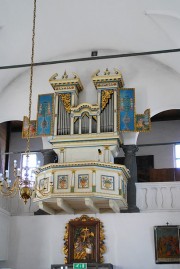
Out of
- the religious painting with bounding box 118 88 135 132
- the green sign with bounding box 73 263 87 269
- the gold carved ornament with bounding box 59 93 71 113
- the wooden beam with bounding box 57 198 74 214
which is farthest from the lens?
the gold carved ornament with bounding box 59 93 71 113

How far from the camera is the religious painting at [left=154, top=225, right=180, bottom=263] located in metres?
15.7

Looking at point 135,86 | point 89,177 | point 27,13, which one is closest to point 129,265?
point 89,177

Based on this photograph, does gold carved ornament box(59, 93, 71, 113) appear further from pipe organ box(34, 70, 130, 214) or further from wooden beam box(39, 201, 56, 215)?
wooden beam box(39, 201, 56, 215)

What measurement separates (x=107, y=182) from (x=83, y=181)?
0.77 meters

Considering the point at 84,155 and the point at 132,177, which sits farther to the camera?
the point at 132,177

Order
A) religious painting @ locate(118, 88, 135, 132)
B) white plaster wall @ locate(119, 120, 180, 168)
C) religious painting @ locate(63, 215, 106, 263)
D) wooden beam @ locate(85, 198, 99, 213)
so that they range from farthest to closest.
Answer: white plaster wall @ locate(119, 120, 180, 168)
religious painting @ locate(118, 88, 135, 132)
religious painting @ locate(63, 215, 106, 263)
wooden beam @ locate(85, 198, 99, 213)

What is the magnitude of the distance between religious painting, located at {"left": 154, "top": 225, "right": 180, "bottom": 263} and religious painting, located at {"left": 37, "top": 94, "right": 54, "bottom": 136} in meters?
5.09

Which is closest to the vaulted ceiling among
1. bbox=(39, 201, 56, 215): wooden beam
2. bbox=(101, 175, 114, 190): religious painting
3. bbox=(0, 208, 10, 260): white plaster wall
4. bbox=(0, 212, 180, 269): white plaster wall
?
bbox=(101, 175, 114, 190): religious painting

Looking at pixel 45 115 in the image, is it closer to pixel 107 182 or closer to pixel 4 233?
pixel 107 182

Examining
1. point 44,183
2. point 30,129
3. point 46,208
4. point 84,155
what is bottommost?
point 46,208

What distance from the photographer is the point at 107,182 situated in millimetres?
15516

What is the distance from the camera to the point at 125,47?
1766 cm

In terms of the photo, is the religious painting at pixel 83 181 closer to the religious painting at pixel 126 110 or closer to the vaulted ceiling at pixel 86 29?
the religious painting at pixel 126 110

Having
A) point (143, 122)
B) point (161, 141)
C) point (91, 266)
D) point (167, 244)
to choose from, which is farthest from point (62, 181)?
point (161, 141)
